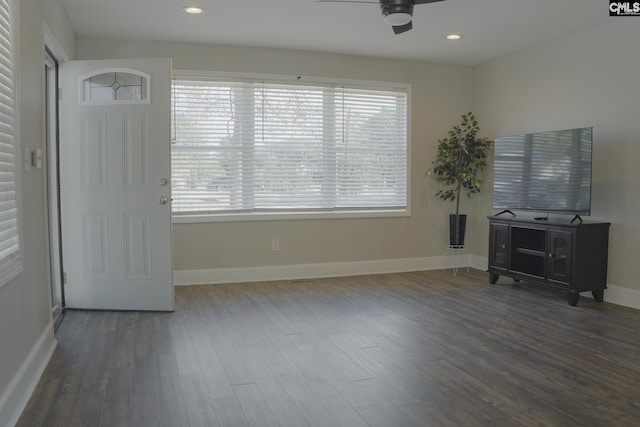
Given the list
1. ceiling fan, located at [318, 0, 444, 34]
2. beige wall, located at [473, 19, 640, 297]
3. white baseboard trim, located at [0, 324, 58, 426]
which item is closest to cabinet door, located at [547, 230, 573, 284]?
beige wall, located at [473, 19, 640, 297]

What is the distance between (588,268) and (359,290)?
206cm

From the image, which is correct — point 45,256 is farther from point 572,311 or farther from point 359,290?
point 572,311

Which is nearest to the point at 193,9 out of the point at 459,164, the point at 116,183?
the point at 116,183

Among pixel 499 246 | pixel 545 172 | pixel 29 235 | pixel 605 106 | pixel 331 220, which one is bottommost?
pixel 499 246

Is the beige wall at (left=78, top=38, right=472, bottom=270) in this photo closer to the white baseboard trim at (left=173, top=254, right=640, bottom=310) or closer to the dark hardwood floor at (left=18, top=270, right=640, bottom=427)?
the white baseboard trim at (left=173, top=254, right=640, bottom=310)

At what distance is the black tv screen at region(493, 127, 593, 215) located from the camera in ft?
14.8

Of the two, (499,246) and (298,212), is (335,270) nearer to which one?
(298,212)

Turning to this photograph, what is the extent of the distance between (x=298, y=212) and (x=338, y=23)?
80.5 inches

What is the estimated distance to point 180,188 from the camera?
536 centimetres

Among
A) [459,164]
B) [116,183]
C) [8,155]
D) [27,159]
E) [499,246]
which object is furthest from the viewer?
[459,164]

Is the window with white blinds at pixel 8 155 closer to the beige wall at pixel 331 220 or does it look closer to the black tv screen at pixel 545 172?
the beige wall at pixel 331 220

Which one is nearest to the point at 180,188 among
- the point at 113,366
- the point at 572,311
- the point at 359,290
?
the point at 359,290

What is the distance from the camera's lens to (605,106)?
4688 millimetres

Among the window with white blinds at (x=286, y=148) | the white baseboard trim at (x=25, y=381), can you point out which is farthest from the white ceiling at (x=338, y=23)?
the white baseboard trim at (x=25, y=381)
